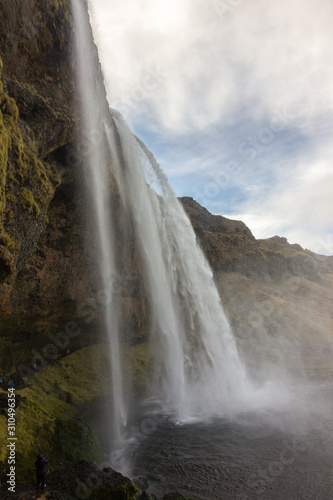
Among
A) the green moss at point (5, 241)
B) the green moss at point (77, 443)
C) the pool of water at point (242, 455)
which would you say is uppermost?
the green moss at point (5, 241)

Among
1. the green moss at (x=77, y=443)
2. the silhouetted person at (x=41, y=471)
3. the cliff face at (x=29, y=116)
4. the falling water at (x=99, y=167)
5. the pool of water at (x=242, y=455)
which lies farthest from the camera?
the falling water at (x=99, y=167)

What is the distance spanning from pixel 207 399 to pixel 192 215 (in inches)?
1650

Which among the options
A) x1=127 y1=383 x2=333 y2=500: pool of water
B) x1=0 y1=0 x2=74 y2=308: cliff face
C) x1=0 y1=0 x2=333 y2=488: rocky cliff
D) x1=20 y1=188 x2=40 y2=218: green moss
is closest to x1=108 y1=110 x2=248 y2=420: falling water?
x1=0 y1=0 x2=333 y2=488: rocky cliff

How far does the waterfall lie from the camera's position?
20.8 meters

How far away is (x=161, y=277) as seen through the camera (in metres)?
29.0

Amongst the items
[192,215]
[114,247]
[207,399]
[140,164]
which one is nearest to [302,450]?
[207,399]

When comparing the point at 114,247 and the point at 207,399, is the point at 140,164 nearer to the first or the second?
the point at 114,247

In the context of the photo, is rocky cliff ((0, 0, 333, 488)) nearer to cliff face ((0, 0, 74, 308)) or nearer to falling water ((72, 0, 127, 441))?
cliff face ((0, 0, 74, 308))

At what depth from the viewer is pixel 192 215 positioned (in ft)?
204

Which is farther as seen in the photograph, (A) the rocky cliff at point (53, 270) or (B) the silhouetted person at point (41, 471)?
(A) the rocky cliff at point (53, 270)

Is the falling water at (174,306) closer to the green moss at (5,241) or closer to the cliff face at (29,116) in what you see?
the cliff face at (29,116)

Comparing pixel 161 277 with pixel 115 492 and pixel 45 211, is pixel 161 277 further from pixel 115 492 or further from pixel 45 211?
pixel 115 492

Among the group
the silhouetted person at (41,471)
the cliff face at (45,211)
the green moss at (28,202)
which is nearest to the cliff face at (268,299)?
the cliff face at (45,211)

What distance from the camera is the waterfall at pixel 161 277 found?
20766 millimetres
